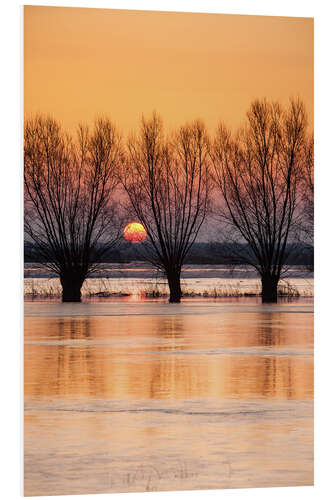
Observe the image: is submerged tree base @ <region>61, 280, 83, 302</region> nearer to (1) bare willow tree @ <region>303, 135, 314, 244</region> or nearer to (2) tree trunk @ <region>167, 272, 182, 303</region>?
(2) tree trunk @ <region>167, 272, 182, 303</region>

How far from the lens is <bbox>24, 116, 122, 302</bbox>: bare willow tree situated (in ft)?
20.0

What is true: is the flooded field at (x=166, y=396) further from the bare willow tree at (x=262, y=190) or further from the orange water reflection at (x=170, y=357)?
the bare willow tree at (x=262, y=190)

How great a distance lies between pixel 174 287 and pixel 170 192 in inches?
26.8

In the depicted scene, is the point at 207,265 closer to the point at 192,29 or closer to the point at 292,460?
the point at 192,29

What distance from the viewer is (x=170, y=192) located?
6.80 metres

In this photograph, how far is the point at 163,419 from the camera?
4.77m

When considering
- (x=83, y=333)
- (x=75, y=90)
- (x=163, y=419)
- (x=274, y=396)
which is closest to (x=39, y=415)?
(x=163, y=419)

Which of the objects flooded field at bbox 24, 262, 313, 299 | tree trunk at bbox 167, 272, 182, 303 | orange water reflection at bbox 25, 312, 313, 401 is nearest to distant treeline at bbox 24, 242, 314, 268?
flooded field at bbox 24, 262, 313, 299

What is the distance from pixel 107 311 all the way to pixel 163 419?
72.6 inches

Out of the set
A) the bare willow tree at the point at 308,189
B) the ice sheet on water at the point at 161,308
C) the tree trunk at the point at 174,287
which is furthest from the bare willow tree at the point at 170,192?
the bare willow tree at the point at 308,189

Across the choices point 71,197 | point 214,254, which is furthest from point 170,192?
point 71,197

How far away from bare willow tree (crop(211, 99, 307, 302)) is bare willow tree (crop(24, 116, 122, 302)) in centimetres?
78

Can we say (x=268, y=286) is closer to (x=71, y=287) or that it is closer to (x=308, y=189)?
(x=308, y=189)

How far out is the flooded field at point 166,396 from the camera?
4.44 m
